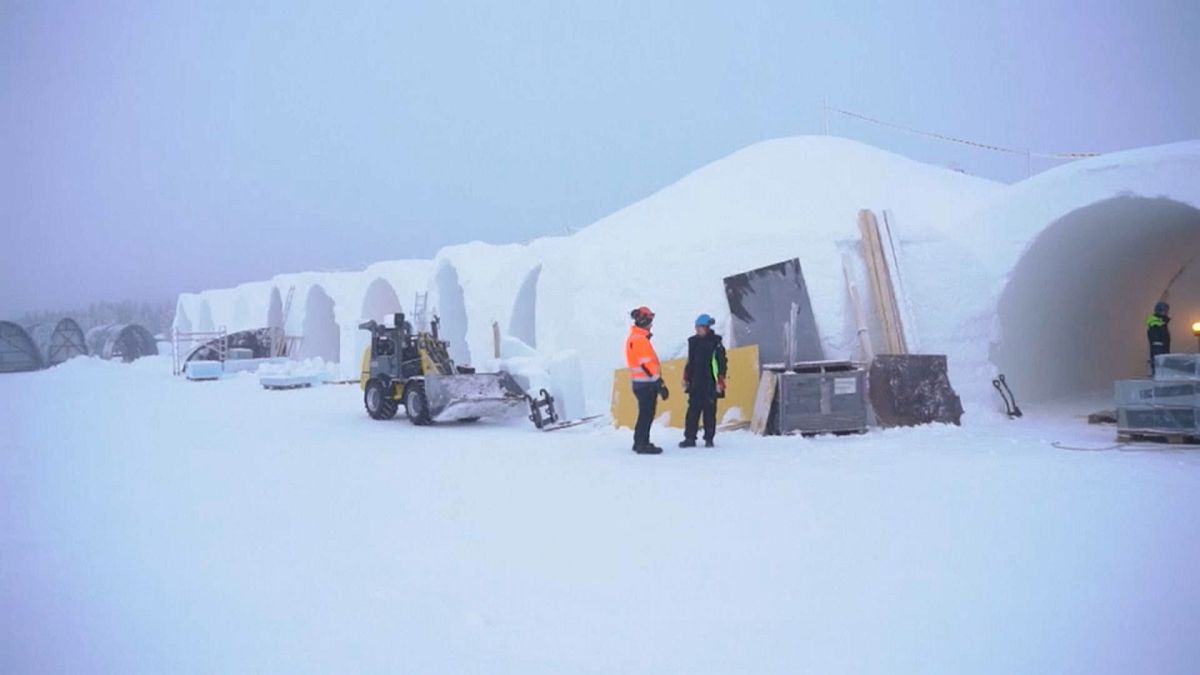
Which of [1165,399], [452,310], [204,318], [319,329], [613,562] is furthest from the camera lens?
[204,318]

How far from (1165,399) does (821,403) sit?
11.2ft

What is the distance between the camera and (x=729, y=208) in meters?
14.2

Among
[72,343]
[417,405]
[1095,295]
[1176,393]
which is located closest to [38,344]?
[72,343]

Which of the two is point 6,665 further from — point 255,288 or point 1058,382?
point 255,288

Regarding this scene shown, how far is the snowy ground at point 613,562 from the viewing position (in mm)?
3199

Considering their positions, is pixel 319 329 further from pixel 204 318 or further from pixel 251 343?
pixel 204 318

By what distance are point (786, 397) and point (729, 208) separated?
5643 millimetres

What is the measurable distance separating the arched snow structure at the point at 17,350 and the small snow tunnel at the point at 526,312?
27.4 meters

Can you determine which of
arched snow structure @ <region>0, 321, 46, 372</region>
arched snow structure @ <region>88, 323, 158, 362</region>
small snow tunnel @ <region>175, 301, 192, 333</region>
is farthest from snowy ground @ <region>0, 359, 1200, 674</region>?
arched snow structure @ <region>88, 323, 158, 362</region>

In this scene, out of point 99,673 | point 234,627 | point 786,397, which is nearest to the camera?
point 99,673

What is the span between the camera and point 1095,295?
13430 millimetres

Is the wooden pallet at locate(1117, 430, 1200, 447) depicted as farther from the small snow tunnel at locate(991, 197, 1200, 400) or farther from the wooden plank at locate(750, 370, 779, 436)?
the wooden plank at locate(750, 370, 779, 436)

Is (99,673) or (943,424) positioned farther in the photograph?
(943,424)

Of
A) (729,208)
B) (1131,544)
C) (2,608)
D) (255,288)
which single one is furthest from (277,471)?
(255,288)
